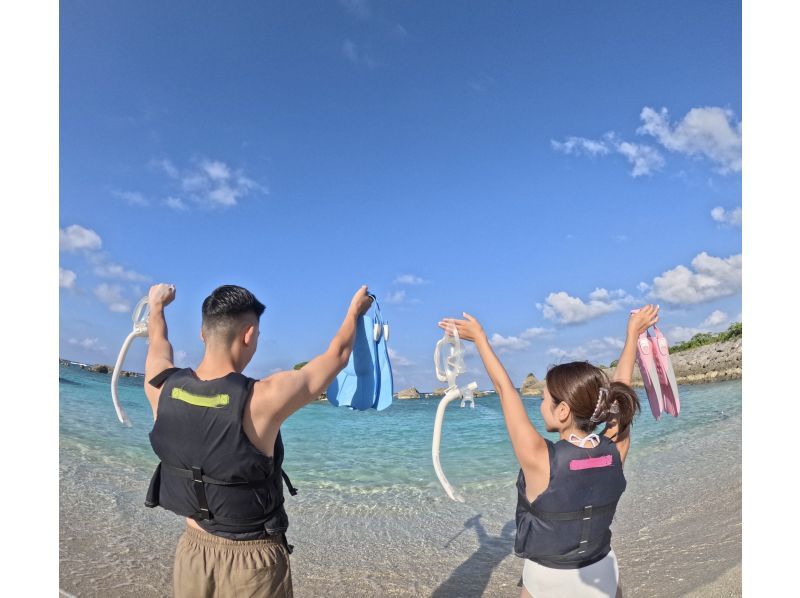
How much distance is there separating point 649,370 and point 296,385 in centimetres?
231

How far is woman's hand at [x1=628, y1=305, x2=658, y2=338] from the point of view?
3.12 meters

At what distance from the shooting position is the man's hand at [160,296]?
3.06 m

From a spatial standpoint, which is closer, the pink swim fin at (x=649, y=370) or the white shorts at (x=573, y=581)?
the white shorts at (x=573, y=581)

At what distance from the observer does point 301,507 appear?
359 inches

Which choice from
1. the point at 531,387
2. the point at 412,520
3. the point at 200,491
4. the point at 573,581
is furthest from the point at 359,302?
the point at 531,387

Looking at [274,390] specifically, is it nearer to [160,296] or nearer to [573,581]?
[160,296]

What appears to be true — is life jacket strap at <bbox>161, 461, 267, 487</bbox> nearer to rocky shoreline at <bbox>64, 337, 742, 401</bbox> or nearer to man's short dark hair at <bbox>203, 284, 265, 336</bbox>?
man's short dark hair at <bbox>203, 284, 265, 336</bbox>

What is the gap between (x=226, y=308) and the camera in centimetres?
238

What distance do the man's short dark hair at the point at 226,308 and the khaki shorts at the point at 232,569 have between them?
922 millimetres

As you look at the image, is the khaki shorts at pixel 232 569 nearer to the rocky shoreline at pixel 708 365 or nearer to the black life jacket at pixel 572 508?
the black life jacket at pixel 572 508

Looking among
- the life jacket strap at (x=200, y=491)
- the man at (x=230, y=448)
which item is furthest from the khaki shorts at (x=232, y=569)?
the life jacket strap at (x=200, y=491)

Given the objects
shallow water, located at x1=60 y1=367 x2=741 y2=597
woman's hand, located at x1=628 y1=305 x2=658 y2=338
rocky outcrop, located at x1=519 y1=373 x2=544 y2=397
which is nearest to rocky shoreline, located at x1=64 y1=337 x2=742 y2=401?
rocky outcrop, located at x1=519 y1=373 x2=544 y2=397

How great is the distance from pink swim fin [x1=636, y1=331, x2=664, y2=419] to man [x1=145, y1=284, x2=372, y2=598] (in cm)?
195
